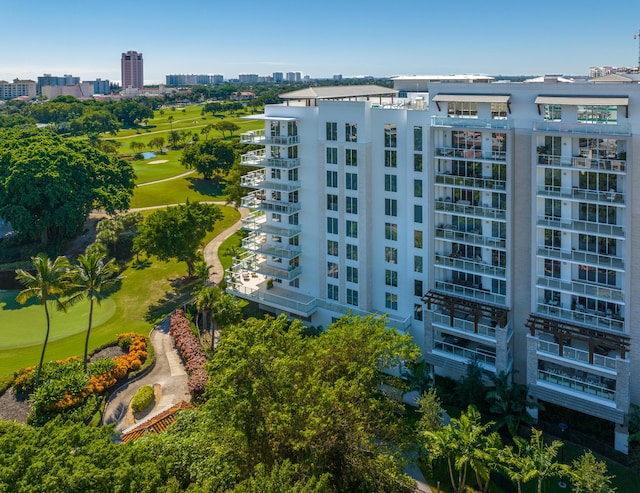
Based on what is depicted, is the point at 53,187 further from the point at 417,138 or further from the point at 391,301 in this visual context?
the point at 417,138

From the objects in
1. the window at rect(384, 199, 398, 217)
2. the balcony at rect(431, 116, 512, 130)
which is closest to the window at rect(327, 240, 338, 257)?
the window at rect(384, 199, 398, 217)

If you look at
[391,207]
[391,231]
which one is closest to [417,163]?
[391,207]

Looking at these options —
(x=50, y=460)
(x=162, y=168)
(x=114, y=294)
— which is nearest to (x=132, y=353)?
(x=114, y=294)

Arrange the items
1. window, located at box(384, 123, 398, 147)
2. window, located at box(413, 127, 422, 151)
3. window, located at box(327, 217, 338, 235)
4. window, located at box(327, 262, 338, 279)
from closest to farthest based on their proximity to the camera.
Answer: window, located at box(413, 127, 422, 151) < window, located at box(384, 123, 398, 147) < window, located at box(327, 217, 338, 235) < window, located at box(327, 262, 338, 279)

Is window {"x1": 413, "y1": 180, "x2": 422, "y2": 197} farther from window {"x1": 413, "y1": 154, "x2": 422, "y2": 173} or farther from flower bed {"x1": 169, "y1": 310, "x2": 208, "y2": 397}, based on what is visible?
flower bed {"x1": 169, "y1": 310, "x2": 208, "y2": 397}

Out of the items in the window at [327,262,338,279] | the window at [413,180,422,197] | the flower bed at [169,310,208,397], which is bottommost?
the flower bed at [169,310,208,397]

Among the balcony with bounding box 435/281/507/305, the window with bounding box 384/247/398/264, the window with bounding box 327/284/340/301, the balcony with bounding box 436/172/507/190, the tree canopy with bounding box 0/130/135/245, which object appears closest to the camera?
the balcony with bounding box 436/172/507/190
